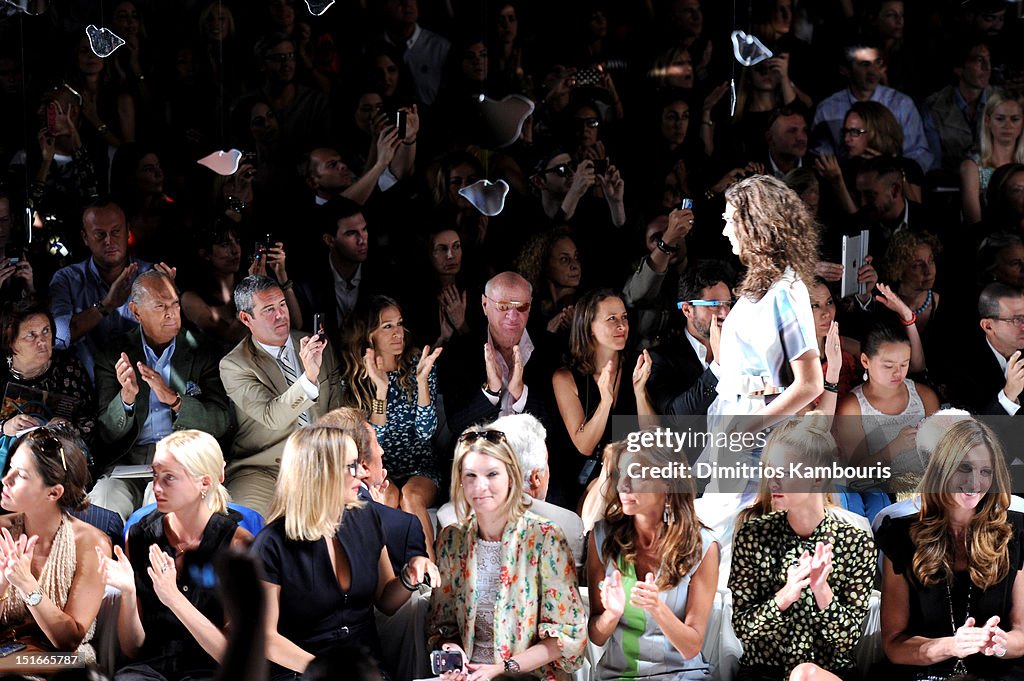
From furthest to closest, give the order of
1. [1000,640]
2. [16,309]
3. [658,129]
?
1. [658,129]
2. [16,309]
3. [1000,640]

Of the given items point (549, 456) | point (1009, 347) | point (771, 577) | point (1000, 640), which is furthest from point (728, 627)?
point (1009, 347)

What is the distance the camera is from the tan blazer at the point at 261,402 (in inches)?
165

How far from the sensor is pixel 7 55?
473cm

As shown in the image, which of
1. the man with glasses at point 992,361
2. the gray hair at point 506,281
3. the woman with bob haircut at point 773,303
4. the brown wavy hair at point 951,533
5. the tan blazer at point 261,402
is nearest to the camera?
the brown wavy hair at point 951,533

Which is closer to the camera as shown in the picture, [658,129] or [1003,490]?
[1003,490]

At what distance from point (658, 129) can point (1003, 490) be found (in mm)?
2044

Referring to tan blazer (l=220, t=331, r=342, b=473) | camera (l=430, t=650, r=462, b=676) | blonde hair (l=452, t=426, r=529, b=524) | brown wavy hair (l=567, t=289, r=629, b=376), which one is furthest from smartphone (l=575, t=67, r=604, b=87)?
camera (l=430, t=650, r=462, b=676)

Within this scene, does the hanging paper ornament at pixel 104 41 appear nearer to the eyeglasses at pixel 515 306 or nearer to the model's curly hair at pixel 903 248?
the eyeglasses at pixel 515 306

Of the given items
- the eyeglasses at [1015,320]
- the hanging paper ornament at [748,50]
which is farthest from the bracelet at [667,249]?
the eyeglasses at [1015,320]

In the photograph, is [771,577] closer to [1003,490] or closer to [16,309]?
[1003,490]

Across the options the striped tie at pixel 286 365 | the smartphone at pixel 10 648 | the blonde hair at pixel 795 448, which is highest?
the striped tie at pixel 286 365

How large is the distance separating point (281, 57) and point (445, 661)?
8.56 ft

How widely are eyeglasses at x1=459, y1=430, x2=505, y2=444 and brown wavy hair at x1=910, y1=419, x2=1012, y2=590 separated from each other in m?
1.16

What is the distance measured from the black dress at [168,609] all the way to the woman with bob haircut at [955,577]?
1831 millimetres
